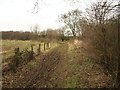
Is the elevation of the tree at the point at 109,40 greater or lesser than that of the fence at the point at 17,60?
greater

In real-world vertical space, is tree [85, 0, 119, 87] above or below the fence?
above


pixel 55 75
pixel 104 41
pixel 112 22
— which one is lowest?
pixel 55 75

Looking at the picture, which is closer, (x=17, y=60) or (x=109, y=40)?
(x=109, y=40)

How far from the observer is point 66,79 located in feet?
52.3

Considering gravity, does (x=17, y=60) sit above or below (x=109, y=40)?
below

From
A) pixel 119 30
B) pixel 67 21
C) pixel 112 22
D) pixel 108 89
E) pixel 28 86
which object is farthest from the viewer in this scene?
pixel 67 21

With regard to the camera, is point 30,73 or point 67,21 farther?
point 67,21

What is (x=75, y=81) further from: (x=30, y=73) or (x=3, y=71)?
(x=3, y=71)

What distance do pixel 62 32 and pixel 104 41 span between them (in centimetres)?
8418

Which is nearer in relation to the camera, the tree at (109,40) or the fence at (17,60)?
the tree at (109,40)

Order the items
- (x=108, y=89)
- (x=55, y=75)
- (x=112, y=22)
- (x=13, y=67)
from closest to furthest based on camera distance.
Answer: (x=112, y=22), (x=108, y=89), (x=55, y=75), (x=13, y=67)

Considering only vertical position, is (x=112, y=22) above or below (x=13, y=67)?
above

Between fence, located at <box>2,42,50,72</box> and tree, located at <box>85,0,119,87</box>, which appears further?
fence, located at <box>2,42,50,72</box>

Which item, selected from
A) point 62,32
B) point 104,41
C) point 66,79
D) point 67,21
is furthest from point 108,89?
point 62,32
